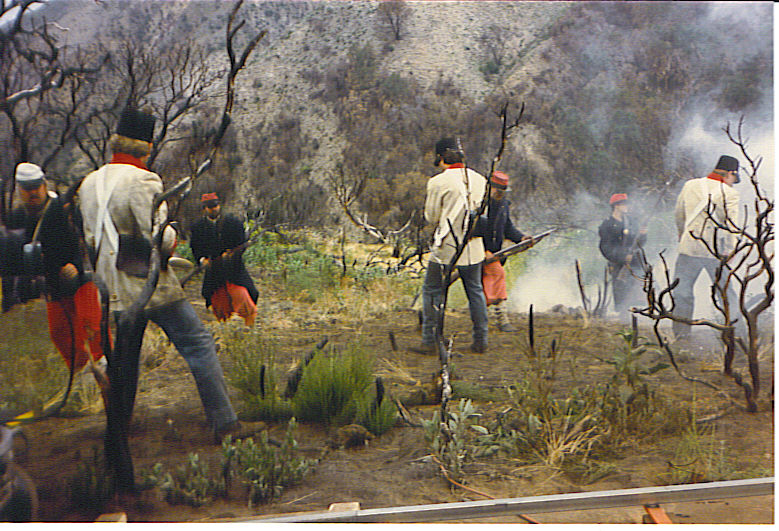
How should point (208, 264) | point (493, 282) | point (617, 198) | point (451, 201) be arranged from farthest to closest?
point (617, 198), point (493, 282), point (451, 201), point (208, 264)

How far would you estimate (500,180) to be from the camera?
13.6 ft

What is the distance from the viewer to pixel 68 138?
3.58 m

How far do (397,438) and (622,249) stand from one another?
1959 mm

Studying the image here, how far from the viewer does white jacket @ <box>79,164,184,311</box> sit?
3438 millimetres

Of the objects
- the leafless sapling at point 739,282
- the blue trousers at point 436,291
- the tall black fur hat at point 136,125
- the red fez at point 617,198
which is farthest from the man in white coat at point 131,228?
the leafless sapling at point 739,282

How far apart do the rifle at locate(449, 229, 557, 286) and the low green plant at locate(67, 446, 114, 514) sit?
2310 millimetres

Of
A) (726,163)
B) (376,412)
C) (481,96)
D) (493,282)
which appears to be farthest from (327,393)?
(726,163)

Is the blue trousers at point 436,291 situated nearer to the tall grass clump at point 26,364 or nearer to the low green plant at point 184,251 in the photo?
the low green plant at point 184,251

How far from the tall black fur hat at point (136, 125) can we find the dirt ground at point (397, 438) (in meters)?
0.94

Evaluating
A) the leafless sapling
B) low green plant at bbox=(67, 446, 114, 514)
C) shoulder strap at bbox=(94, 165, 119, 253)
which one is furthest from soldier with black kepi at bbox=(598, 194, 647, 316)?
low green plant at bbox=(67, 446, 114, 514)

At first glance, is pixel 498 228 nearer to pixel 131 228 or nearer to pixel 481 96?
pixel 481 96

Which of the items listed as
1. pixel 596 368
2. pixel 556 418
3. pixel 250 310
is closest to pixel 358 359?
pixel 250 310

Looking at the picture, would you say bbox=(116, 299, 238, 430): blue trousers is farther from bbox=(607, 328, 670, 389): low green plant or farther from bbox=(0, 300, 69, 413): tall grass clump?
bbox=(607, 328, 670, 389): low green plant

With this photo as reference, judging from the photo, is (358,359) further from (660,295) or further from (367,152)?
(660,295)
